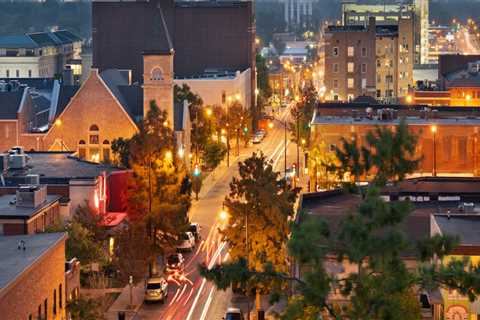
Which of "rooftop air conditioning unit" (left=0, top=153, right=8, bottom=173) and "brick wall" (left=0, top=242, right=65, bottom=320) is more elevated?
"rooftop air conditioning unit" (left=0, top=153, right=8, bottom=173)

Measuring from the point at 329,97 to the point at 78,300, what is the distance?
261 feet

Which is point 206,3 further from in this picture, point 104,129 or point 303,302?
point 303,302

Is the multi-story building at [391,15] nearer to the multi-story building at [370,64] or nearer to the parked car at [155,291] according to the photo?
the multi-story building at [370,64]

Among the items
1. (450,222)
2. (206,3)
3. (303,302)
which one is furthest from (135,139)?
(206,3)

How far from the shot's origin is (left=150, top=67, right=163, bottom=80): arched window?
81.9 metres

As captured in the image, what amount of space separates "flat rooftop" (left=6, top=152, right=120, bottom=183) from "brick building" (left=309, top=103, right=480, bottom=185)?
10783 millimetres

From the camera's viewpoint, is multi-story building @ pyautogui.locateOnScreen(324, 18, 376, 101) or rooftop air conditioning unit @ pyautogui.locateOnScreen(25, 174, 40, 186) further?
multi-story building @ pyautogui.locateOnScreen(324, 18, 376, 101)

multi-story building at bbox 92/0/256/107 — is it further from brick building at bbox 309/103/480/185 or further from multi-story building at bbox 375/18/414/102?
brick building at bbox 309/103/480/185

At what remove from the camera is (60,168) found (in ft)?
207

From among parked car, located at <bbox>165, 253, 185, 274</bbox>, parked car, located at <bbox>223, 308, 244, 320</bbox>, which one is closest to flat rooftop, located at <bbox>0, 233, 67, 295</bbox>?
parked car, located at <bbox>223, 308, 244, 320</bbox>

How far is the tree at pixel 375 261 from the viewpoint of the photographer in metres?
28.8

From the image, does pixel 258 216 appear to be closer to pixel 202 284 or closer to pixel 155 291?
pixel 155 291

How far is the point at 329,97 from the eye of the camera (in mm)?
123938

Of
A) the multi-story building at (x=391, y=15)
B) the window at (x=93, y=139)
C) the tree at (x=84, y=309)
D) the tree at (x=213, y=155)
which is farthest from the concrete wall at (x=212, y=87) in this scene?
the tree at (x=84, y=309)
